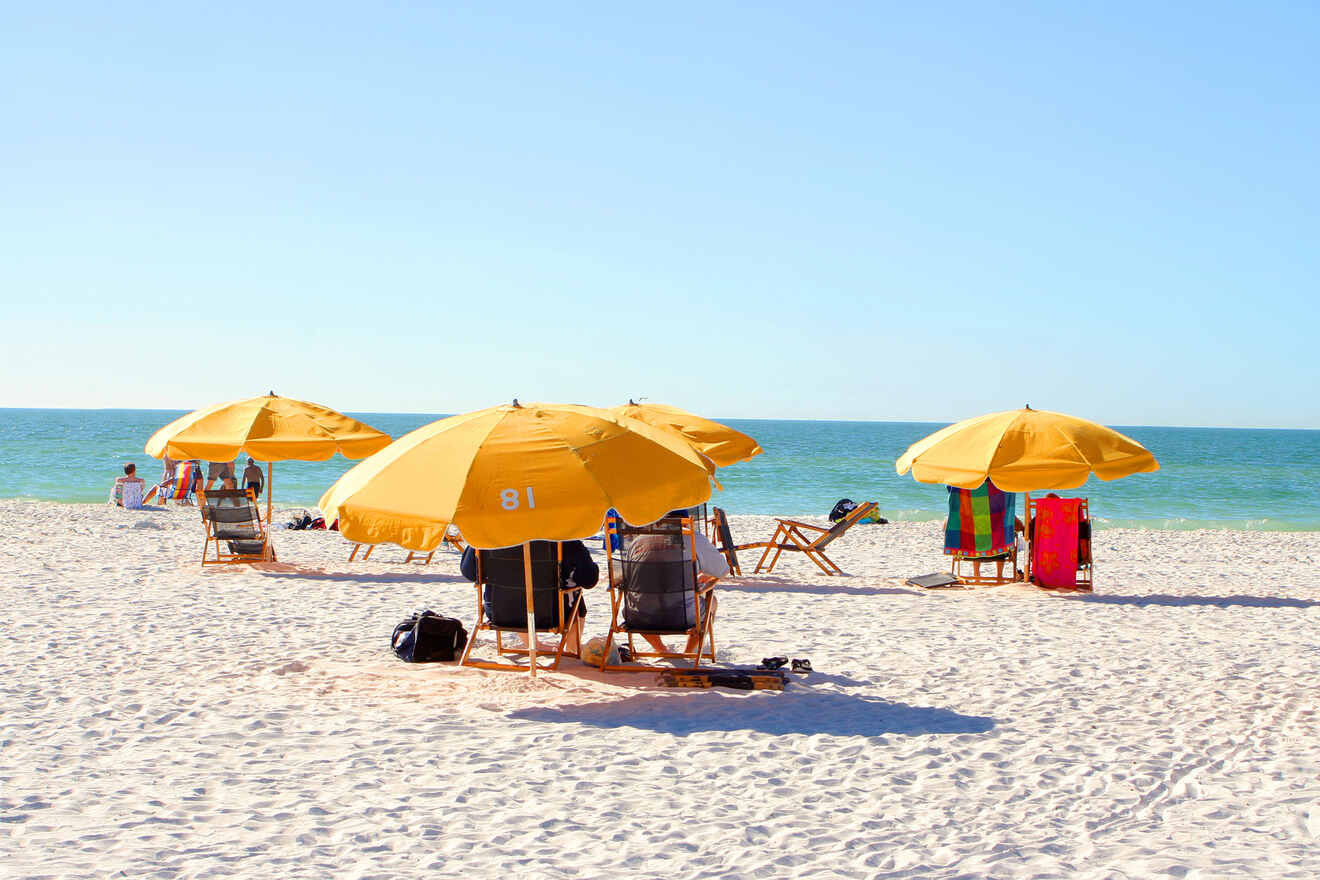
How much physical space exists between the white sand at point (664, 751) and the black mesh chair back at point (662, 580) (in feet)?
1.30

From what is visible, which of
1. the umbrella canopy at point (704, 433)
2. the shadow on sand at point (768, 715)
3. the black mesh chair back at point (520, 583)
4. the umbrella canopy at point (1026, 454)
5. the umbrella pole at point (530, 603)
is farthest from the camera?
the umbrella canopy at point (704, 433)

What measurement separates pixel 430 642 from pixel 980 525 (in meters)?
6.31

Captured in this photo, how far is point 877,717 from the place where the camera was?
5531 mm

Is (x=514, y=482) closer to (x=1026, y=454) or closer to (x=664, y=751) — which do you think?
(x=664, y=751)

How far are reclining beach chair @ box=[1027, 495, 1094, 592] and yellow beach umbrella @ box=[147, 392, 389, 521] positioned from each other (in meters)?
6.77

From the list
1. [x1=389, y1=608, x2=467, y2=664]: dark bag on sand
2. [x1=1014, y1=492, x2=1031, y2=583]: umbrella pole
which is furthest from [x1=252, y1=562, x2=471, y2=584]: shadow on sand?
[x1=1014, y1=492, x2=1031, y2=583]: umbrella pole

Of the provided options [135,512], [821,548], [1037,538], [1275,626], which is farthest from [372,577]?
[135,512]

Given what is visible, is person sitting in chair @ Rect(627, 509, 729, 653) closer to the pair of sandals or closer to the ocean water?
the pair of sandals

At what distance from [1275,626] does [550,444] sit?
21.7 feet

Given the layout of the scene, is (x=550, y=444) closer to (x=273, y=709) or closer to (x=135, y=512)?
(x=273, y=709)

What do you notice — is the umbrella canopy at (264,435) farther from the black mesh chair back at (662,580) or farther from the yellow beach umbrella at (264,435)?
the black mesh chair back at (662,580)

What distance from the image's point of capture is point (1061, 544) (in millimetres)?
10656

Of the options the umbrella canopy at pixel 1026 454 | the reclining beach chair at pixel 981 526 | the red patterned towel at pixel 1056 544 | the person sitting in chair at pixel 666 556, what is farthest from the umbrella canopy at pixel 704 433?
the person sitting in chair at pixel 666 556

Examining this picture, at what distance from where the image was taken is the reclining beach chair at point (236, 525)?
11508 millimetres
